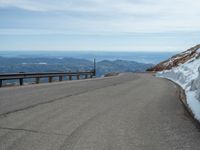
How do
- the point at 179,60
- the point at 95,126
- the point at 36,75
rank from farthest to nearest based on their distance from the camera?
the point at 179,60 < the point at 36,75 < the point at 95,126

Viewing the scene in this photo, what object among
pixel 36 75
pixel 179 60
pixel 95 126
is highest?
pixel 95 126

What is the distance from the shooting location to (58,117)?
1030 cm

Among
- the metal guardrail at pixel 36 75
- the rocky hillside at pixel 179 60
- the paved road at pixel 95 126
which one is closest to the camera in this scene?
the paved road at pixel 95 126

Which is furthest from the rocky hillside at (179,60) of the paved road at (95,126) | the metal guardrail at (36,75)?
the paved road at (95,126)

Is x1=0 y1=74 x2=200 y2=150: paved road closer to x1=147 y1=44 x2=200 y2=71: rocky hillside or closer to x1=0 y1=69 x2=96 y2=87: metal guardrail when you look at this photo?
x1=0 y1=69 x2=96 y2=87: metal guardrail

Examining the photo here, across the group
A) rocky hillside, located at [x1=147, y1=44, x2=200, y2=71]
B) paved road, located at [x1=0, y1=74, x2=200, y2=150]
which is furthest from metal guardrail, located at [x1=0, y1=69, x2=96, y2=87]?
rocky hillside, located at [x1=147, y1=44, x2=200, y2=71]

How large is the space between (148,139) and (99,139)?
1013mm

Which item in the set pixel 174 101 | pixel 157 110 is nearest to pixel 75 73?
pixel 174 101

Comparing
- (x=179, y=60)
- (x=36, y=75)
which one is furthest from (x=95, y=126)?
(x=179, y=60)

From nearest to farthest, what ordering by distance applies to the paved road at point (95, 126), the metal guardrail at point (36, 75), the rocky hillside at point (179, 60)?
the paved road at point (95, 126) → the metal guardrail at point (36, 75) → the rocky hillside at point (179, 60)

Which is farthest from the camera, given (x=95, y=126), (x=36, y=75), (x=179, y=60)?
(x=179, y=60)

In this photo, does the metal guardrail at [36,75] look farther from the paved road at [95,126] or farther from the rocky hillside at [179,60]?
the rocky hillside at [179,60]

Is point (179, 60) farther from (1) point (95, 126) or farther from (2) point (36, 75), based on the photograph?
(1) point (95, 126)

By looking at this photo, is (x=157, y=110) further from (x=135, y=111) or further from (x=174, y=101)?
(x=174, y=101)
